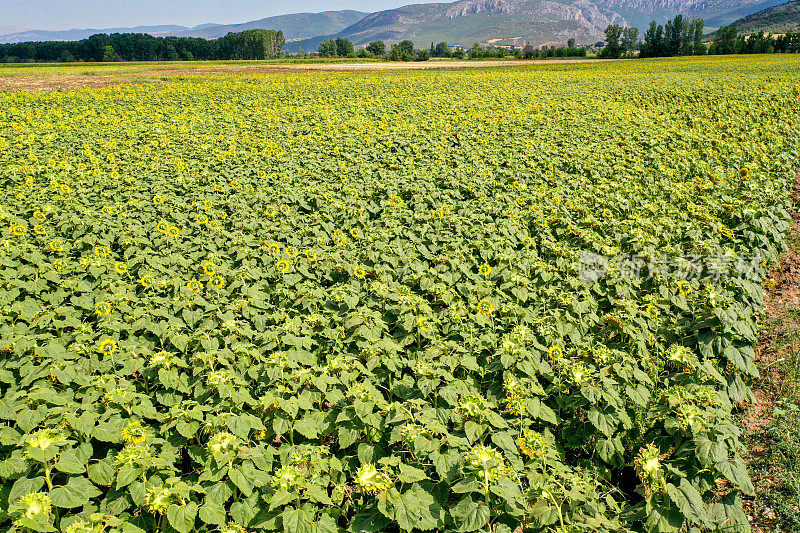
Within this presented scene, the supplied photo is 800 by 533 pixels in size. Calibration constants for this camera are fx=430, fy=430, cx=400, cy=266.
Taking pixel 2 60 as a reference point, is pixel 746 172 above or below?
below

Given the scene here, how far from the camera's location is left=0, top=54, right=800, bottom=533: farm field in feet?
9.63

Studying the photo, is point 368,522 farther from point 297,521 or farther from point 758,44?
point 758,44

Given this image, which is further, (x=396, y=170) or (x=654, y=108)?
(x=654, y=108)

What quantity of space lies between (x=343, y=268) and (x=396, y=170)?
595 cm

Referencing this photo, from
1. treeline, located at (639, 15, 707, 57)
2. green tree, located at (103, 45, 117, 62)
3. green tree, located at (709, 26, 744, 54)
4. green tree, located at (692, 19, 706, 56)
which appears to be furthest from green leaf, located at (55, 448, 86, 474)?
green tree, located at (103, 45, 117, 62)

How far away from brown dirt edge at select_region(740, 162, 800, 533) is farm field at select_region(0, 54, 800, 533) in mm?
298

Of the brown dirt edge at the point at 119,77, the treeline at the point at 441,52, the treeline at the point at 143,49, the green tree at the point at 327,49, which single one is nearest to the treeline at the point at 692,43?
the treeline at the point at 441,52

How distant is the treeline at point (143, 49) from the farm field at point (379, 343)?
122 m

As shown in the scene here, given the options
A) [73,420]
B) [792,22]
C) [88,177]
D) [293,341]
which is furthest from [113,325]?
[792,22]

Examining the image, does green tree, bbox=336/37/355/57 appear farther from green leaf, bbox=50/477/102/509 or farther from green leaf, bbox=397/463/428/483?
green leaf, bbox=397/463/428/483

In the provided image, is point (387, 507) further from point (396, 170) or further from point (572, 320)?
point (396, 170)

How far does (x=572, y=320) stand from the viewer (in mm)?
4750

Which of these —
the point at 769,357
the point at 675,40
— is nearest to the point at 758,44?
the point at 675,40

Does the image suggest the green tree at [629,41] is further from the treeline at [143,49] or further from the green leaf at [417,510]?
the green leaf at [417,510]
